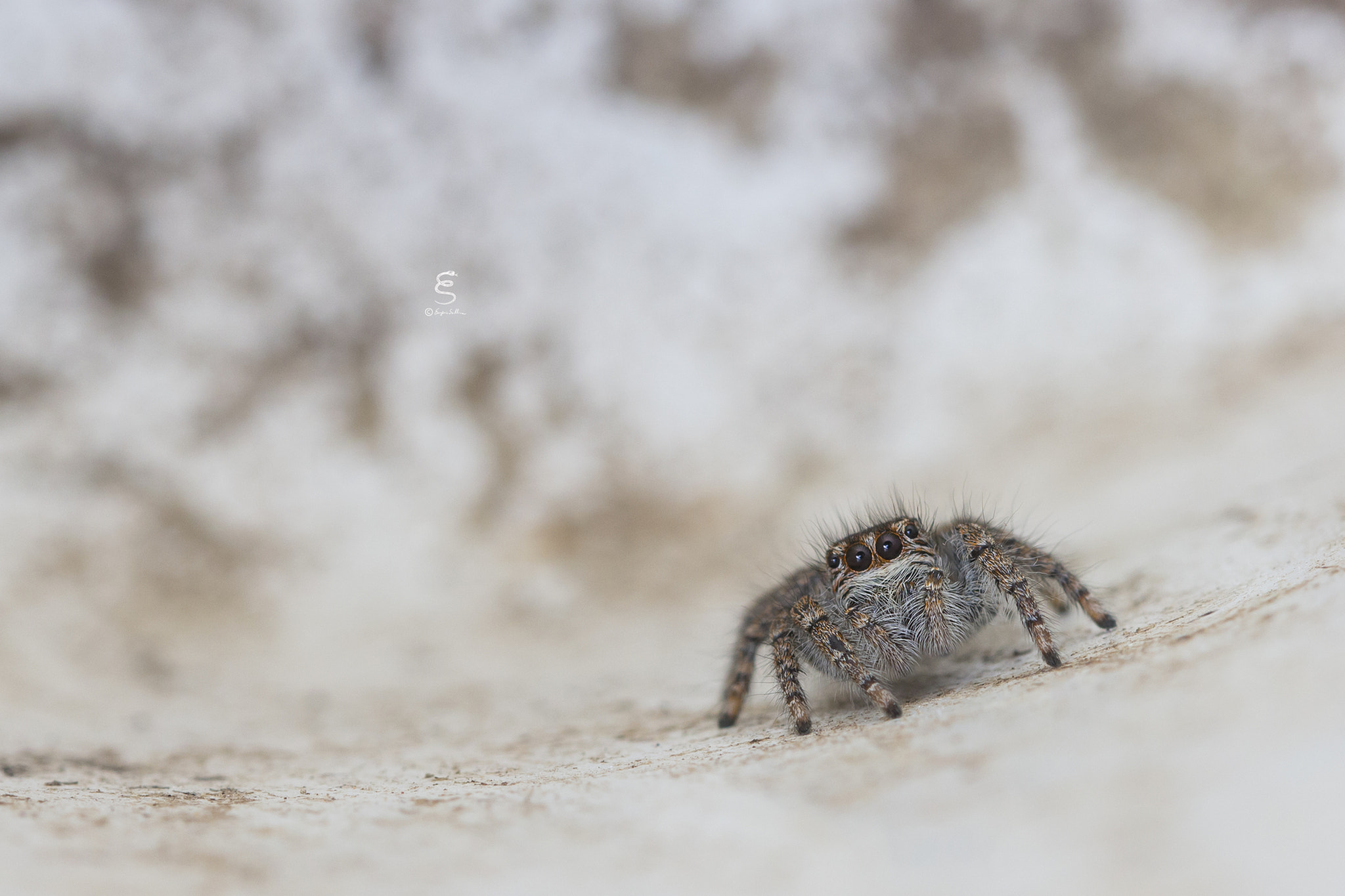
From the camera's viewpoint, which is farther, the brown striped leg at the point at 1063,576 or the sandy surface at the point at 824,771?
the brown striped leg at the point at 1063,576

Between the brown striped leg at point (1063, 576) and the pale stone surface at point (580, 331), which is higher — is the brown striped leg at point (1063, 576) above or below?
below

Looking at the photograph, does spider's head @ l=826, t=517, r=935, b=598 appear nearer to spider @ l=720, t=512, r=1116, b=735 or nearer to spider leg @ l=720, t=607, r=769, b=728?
spider @ l=720, t=512, r=1116, b=735

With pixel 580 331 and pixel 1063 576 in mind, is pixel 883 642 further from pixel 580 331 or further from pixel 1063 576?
pixel 580 331

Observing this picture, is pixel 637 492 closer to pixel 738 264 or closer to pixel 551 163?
pixel 738 264

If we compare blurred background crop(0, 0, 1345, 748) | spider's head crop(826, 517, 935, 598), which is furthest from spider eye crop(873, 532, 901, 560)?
blurred background crop(0, 0, 1345, 748)

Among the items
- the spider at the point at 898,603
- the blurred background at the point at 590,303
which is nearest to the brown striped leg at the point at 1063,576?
the spider at the point at 898,603

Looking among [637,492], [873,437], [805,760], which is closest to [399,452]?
[637,492]
